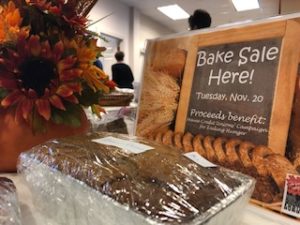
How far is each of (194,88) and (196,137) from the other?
96 mm

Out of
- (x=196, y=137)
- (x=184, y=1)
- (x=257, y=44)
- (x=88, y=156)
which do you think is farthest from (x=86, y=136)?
(x=184, y=1)

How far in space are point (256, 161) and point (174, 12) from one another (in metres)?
6.51

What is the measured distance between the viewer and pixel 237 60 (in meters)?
0.50

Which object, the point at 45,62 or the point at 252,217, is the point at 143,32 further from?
the point at 252,217

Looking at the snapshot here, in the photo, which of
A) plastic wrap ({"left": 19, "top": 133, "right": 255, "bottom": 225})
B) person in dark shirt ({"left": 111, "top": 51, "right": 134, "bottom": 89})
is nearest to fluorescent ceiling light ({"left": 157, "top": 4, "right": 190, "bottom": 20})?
person in dark shirt ({"left": 111, "top": 51, "right": 134, "bottom": 89})

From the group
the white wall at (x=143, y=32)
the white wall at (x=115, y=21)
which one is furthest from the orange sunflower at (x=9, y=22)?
the white wall at (x=143, y=32)

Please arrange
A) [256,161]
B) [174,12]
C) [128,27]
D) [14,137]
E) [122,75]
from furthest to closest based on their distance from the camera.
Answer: [174,12] → [128,27] → [122,75] → [14,137] → [256,161]

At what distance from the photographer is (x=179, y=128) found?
0.57 m

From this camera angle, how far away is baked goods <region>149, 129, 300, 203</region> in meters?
0.41

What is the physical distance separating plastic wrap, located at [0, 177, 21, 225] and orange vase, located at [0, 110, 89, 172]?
17 centimetres

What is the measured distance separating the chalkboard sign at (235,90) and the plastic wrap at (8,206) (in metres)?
0.32

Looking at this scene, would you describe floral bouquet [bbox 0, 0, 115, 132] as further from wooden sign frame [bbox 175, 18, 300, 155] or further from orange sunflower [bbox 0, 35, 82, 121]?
wooden sign frame [bbox 175, 18, 300, 155]

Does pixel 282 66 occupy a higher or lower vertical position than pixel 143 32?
lower

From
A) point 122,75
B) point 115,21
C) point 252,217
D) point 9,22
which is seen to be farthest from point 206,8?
point 252,217
